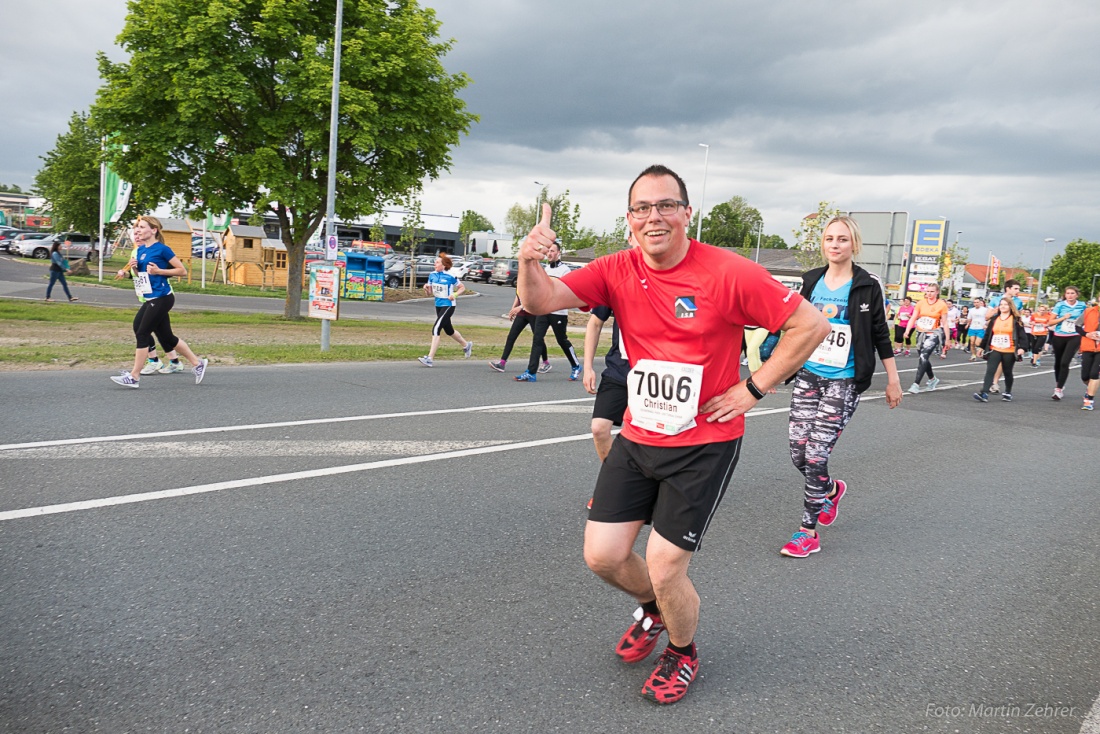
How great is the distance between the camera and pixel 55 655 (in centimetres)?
306

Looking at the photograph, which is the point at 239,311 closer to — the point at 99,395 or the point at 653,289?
the point at 99,395

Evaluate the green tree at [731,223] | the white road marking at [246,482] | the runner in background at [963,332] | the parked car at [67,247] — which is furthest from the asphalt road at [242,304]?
the green tree at [731,223]

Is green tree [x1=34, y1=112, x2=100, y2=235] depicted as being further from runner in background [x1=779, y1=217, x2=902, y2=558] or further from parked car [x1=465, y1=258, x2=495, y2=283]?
runner in background [x1=779, y1=217, x2=902, y2=558]

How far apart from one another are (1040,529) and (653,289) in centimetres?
437

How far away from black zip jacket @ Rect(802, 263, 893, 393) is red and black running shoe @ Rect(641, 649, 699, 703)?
261 centimetres

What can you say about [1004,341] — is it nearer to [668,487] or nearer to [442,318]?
[442,318]

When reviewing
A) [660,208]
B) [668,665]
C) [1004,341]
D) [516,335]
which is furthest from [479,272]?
[668,665]

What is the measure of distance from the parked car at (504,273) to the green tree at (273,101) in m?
32.0

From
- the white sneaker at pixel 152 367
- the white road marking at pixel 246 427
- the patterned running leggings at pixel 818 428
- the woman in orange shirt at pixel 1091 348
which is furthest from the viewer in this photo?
the woman in orange shirt at pixel 1091 348

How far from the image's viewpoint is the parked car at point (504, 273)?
5283 centimetres

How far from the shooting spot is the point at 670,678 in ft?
10.1

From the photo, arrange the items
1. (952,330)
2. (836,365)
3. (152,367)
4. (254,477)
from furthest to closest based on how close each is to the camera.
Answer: (952,330), (152,367), (254,477), (836,365)

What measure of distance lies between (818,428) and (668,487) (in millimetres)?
2388

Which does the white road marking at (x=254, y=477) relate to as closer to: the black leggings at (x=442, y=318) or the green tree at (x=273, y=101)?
the black leggings at (x=442, y=318)
